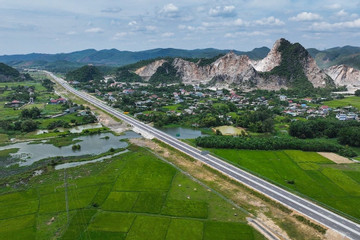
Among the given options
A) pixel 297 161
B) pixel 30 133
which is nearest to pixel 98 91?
pixel 30 133

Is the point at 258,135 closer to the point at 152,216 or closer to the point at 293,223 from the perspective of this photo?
the point at 293,223

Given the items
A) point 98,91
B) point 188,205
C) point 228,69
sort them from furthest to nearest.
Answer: point 228,69 → point 98,91 → point 188,205

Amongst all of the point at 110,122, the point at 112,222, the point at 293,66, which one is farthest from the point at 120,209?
the point at 293,66

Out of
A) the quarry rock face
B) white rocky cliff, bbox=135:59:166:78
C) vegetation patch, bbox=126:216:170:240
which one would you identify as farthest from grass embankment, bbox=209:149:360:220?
white rocky cliff, bbox=135:59:166:78

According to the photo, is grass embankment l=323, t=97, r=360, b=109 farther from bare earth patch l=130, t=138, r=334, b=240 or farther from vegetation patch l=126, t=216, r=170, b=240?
vegetation patch l=126, t=216, r=170, b=240

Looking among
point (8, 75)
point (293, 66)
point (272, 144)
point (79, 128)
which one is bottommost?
point (79, 128)

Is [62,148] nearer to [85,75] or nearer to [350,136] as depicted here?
[350,136]
